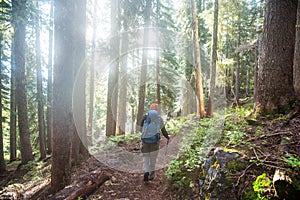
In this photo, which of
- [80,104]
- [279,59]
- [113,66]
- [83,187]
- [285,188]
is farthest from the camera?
[113,66]

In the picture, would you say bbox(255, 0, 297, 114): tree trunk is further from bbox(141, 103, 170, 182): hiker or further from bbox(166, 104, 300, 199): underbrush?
bbox(141, 103, 170, 182): hiker

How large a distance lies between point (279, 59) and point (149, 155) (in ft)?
14.3

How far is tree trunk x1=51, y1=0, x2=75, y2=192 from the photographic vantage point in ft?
18.1

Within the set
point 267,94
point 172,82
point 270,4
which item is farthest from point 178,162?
point 172,82

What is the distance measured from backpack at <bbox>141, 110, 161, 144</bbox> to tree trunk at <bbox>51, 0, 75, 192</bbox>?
6.92ft

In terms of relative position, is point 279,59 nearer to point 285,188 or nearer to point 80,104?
point 285,188

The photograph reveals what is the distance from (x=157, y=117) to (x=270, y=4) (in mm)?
4295

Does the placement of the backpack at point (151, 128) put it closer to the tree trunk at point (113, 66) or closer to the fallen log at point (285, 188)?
the fallen log at point (285, 188)

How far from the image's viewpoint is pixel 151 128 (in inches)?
259

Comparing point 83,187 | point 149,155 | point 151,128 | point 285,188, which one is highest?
point 151,128

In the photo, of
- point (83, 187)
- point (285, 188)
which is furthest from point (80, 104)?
point (285, 188)

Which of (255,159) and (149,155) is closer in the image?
(255,159)

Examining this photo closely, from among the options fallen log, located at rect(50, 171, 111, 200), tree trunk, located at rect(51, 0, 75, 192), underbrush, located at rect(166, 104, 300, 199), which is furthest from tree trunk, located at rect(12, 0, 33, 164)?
underbrush, located at rect(166, 104, 300, 199)

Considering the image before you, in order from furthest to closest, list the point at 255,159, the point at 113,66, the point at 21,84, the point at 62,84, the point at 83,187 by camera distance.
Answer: the point at 113,66 → the point at 21,84 → the point at 83,187 → the point at 62,84 → the point at 255,159
